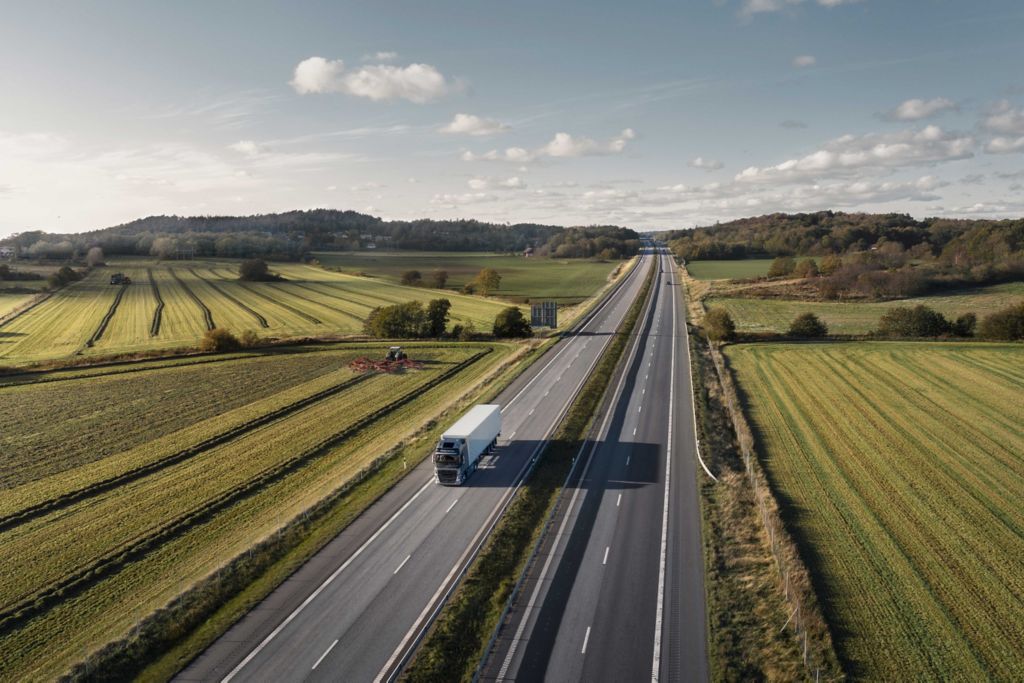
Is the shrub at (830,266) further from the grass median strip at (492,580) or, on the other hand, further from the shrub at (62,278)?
the shrub at (62,278)

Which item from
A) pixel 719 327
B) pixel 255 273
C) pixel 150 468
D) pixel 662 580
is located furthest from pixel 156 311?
pixel 662 580

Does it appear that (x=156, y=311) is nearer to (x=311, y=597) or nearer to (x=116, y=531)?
(x=116, y=531)

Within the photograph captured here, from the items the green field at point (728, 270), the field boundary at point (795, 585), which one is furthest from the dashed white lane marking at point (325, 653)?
the green field at point (728, 270)

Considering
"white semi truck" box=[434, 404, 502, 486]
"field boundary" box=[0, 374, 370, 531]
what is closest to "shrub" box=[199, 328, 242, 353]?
"field boundary" box=[0, 374, 370, 531]

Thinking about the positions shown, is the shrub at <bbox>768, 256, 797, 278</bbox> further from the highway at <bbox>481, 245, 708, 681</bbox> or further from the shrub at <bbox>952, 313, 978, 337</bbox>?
the highway at <bbox>481, 245, 708, 681</bbox>

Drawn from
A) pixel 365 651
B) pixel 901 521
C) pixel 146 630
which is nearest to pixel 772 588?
pixel 901 521

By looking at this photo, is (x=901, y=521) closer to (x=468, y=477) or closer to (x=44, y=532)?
(x=468, y=477)
